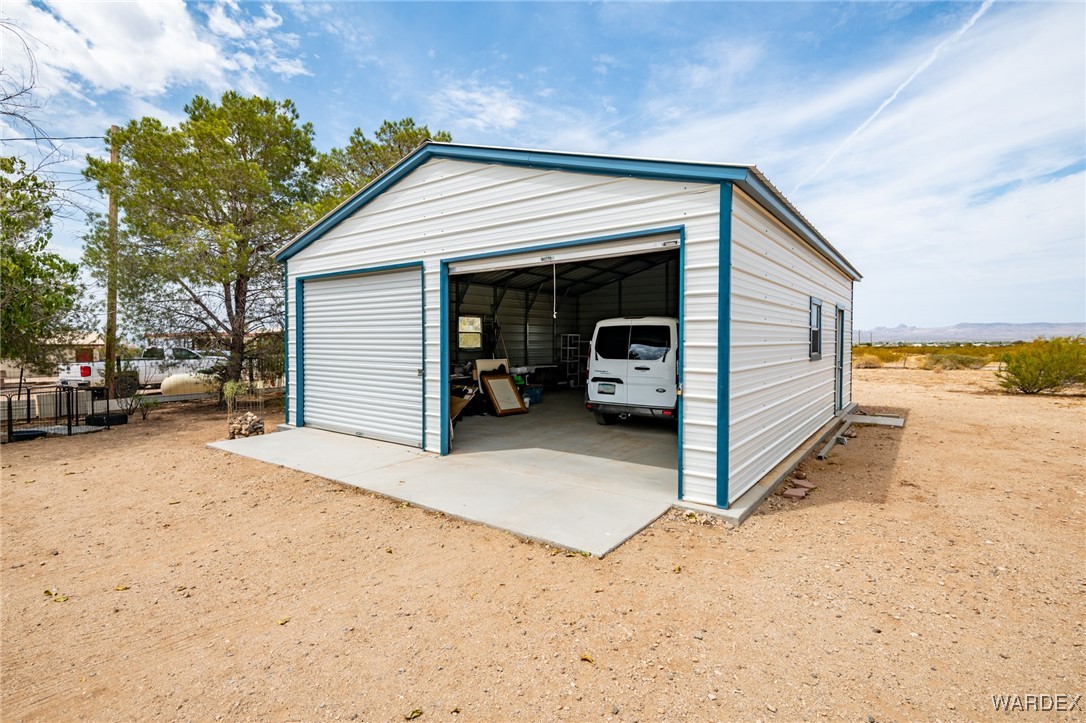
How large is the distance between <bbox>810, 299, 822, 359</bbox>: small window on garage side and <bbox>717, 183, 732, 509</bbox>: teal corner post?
4502mm

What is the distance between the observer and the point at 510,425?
9875 mm

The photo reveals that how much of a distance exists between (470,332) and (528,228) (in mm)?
7433

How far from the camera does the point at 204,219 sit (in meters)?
12.9

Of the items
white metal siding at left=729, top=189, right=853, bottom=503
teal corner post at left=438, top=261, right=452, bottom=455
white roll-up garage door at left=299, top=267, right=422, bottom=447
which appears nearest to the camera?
white metal siding at left=729, top=189, right=853, bottom=503

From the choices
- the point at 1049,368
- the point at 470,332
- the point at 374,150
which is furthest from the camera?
the point at 374,150

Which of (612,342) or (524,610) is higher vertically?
(612,342)

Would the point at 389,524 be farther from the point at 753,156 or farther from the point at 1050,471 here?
the point at 1050,471

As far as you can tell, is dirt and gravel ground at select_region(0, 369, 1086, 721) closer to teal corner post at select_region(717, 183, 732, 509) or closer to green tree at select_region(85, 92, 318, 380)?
teal corner post at select_region(717, 183, 732, 509)

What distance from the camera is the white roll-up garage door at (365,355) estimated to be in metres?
7.97

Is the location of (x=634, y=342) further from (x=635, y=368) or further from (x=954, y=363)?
(x=954, y=363)

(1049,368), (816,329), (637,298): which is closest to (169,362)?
(637,298)

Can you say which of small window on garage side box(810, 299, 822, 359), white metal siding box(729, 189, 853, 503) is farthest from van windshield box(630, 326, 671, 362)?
small window on garage side box(810, 299, 822, 359)

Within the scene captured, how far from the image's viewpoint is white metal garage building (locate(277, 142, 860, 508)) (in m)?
5.07

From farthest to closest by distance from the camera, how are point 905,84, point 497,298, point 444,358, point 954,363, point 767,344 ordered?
point 954,363
point 497,298
point 905,84
point 444,358
point 767,344
